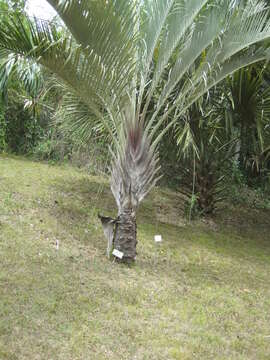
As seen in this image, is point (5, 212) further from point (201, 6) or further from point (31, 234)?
point (201, 6)

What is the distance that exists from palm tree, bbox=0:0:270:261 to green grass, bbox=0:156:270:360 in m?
0.64

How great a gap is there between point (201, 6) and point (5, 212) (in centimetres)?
332

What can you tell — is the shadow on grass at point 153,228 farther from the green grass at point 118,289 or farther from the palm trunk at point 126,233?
the palm trunk at point 126,233

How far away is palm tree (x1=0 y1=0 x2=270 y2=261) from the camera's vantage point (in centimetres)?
368

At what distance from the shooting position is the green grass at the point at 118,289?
9.46ft

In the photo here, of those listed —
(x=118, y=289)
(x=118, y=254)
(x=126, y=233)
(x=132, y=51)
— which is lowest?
(x=118, y=289)

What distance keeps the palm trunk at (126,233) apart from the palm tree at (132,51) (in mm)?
11

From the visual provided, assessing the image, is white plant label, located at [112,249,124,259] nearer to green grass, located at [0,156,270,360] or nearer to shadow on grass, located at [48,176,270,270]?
green grass, located at [0,156,270,360]

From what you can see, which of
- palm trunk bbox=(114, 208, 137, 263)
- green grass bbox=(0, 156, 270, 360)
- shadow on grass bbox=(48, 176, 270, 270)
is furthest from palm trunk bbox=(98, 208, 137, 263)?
shadow on grass bbox=(48, 176, 270, 270)

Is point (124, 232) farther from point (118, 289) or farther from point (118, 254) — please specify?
point (118, 289)

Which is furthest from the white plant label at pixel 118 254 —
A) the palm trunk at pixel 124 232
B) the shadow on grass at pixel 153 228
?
the shadow on grass at pixel 153 228

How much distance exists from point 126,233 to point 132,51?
1880 millimetres

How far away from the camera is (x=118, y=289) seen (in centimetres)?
376

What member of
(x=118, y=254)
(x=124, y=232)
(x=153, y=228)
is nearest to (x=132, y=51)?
(x=124, y=232)
